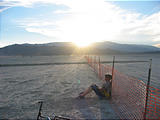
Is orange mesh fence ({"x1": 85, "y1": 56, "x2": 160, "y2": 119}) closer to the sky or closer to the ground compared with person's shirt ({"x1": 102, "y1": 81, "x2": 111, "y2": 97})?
closer to the ground

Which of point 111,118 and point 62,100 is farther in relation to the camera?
point 62,100

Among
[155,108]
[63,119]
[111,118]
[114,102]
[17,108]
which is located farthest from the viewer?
[114,102]

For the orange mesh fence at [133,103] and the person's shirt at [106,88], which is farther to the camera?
the person's shirt at [106,88]

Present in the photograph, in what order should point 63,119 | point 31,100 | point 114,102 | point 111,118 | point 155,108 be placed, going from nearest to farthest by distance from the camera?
point 63,119, point 111,118, point 155,108, point 114,102, point 31,100

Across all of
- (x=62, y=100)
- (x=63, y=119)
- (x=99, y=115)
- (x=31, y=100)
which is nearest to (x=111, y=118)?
(x=99, y=115)

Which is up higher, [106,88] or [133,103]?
[106,88]

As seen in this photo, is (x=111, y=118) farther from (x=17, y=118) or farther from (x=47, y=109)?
(x=17, y=118)

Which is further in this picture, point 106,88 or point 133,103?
point 106,88

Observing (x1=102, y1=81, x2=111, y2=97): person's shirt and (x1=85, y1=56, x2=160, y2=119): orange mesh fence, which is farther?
(x1=102, y1=81, x2=111, y2=97): person's shirt

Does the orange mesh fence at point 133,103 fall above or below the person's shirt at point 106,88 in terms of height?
below

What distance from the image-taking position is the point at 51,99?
16.9 ft

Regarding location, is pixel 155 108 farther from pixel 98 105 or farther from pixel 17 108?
pixel 17 108

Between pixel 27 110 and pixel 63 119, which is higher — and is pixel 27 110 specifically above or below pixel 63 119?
below

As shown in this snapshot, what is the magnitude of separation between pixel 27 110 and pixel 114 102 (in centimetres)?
323
